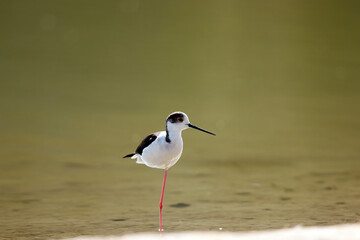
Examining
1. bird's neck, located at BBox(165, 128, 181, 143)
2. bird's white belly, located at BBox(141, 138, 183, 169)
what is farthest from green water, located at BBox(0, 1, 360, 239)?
bird's neck, located at BBox(165, 128, 181, 143)

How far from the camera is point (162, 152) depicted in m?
4.75

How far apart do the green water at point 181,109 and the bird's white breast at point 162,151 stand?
1033 mm

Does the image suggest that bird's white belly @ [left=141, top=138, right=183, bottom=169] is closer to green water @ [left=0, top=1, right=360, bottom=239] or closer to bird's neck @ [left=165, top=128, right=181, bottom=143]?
bird's neck @ [left=165, top=128, right=181, bottom=143]

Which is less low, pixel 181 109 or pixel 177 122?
pixel 181 109

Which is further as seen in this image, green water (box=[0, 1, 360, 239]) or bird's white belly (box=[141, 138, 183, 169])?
green water (box=[0, 1, 360, 239])

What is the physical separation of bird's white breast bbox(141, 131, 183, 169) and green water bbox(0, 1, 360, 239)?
1.03 metres

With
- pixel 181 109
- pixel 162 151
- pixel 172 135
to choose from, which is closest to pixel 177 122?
pixel 172 135

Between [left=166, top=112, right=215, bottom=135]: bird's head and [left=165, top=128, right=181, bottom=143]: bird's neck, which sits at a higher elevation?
[left=166, top=112, right=215, bottom=135]: bird's head

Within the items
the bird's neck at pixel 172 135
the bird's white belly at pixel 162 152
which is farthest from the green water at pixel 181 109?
the bird's neck at pixel 172 135

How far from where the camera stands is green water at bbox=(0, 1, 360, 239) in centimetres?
654

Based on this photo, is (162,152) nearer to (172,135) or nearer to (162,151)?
(162,151)

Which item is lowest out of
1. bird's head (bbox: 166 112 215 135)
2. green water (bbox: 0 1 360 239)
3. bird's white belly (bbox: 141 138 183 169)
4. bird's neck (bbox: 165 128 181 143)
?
bird's white belly (bbox: 141 138 183 169)

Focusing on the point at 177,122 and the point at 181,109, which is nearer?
the point at 177,122

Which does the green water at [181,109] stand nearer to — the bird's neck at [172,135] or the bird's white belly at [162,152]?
the bird's white belly at [162,152]
